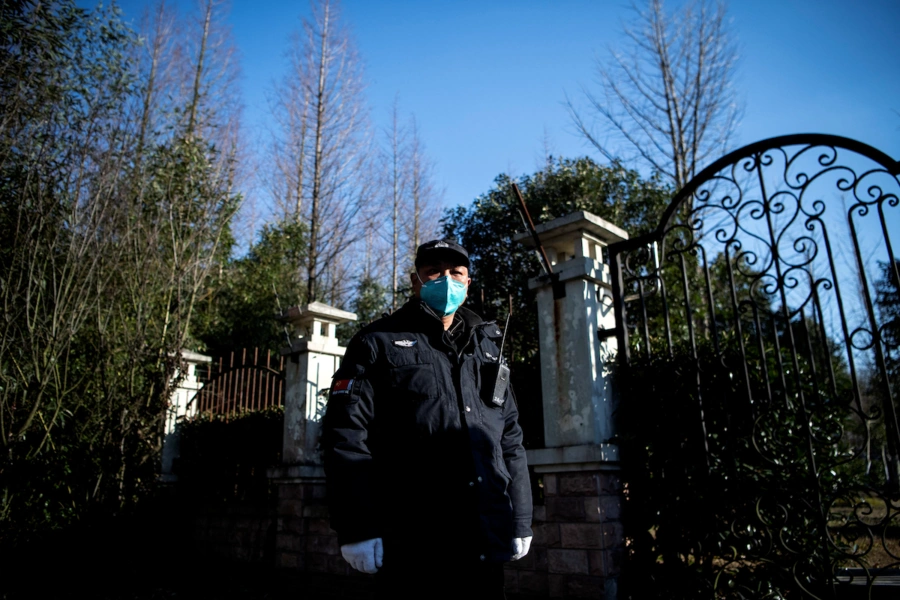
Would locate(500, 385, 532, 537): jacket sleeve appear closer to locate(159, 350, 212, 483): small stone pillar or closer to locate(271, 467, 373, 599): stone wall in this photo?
locate(271, 467, 373, 599): stone wall

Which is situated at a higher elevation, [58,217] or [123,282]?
[58,217]

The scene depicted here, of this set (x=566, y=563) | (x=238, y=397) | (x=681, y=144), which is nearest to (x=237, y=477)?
(x=238, y=397)

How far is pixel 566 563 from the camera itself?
12.2 ft

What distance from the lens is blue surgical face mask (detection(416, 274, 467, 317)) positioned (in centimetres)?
262

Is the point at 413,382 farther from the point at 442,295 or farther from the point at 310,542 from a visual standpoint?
the point at 310,542

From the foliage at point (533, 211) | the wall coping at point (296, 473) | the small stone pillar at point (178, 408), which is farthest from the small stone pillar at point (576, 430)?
the small stone pillar at point (178, 408)

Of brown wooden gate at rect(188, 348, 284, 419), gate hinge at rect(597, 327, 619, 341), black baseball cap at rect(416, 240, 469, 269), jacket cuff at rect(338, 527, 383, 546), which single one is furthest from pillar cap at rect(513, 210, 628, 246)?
brown wooden gate at rect(188, 348, 284, 419)

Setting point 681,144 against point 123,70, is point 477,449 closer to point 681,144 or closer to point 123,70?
point 123,70

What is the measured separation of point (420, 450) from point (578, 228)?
98.2 inches

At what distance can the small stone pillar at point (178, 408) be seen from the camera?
702 centimetres

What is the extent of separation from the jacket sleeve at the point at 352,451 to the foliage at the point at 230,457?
4242 millimetres

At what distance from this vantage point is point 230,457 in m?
6.62

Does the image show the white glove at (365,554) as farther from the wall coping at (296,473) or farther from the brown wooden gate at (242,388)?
the brown wooden gate at (242,388)

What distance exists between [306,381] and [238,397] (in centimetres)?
164
